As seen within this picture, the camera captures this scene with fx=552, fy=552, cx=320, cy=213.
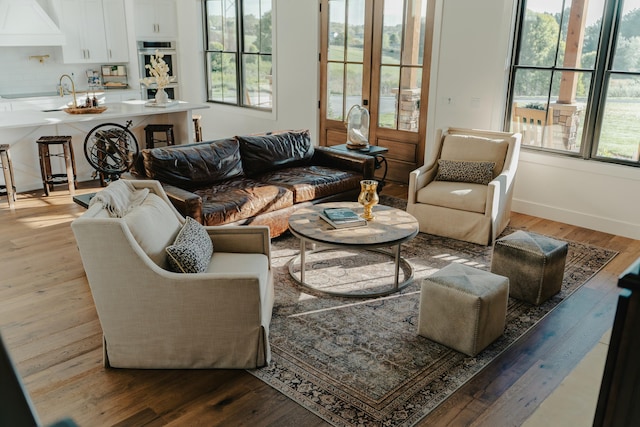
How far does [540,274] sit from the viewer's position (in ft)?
12.2

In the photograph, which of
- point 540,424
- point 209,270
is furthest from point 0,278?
point 540,424

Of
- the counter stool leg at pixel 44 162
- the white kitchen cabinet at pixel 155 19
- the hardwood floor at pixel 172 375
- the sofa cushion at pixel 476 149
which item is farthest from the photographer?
the white kitchen cabinet at pixel 155 19

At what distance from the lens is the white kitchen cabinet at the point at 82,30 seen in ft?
27.0

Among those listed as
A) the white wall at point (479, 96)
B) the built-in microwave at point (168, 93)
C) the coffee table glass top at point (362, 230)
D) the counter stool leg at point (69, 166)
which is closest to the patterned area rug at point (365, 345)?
the coffee table glass top at point (362, 230)

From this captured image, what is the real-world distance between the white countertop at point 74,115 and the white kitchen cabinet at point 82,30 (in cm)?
188

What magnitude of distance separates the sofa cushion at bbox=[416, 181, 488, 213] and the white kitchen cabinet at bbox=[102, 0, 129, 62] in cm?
605

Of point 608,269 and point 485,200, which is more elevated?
point 485,200

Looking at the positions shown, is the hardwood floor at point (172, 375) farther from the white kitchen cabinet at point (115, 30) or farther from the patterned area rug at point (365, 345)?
the white kitchen cabinet at point (115, 30)

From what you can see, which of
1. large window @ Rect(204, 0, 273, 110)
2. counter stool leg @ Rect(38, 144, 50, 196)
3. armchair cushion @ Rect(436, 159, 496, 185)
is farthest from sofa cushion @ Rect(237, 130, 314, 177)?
large window @ Rect(204, 0, 273, 110)

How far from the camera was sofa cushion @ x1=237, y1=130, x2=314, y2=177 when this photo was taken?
5.31m

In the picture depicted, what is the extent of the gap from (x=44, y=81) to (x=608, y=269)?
8082mm

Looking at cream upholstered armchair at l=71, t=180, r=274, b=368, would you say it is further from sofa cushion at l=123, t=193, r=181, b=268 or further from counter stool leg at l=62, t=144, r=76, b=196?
counter stool leg at l=62, t=144, r=76, b=196

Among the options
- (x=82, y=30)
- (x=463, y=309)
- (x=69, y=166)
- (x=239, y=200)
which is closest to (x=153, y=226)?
(x=239, y=200)

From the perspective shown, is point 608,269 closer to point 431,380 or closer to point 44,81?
point 431,380
